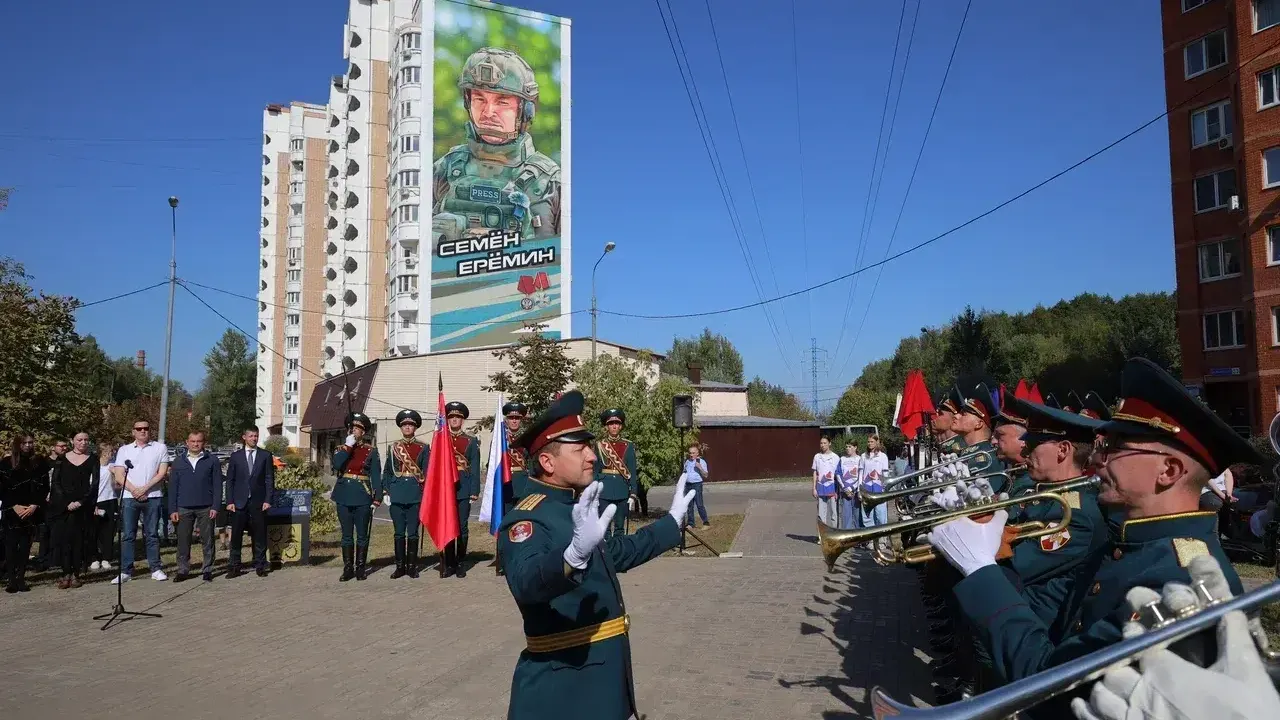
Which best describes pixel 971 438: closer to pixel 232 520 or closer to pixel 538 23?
pixel 232 520

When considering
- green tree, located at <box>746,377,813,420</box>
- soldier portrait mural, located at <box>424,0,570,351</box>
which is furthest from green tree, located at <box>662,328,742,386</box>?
soldier portrait mural, located at <box>424,0,570,351</box>

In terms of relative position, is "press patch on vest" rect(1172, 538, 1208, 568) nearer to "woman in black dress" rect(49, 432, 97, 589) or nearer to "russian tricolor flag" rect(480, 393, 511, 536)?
"russian tricolor flag" rect(480, 393, 511, 536)

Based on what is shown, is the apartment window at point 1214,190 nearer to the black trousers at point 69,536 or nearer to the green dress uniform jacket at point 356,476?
the green dress uniform jacket at point 356,476

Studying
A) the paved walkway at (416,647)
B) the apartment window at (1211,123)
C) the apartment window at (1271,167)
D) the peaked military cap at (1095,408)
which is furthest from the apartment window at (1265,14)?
the peaked military cap at (1095,408)

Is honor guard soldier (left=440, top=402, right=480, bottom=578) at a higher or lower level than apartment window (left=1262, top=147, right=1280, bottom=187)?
lower

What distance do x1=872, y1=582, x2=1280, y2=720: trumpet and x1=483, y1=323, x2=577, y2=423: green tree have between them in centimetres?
1595

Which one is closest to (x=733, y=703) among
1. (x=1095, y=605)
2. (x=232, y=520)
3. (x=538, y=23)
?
(x=1095, y=605)

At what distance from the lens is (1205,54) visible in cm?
3028

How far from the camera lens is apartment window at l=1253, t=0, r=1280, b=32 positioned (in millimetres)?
26391

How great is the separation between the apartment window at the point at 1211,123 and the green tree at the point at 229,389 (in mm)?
75055

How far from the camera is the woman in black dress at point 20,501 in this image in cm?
1054

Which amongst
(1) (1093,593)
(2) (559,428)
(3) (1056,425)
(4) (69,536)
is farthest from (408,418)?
(1) (1093,593)

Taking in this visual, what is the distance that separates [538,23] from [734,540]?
167 ft

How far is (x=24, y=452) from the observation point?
10.9 meters
